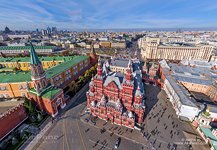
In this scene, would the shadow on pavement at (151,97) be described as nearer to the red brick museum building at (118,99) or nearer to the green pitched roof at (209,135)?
the red brick museum building at (118,99)

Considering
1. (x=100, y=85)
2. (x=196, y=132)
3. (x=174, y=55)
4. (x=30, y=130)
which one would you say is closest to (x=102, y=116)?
(x=100, y=85)

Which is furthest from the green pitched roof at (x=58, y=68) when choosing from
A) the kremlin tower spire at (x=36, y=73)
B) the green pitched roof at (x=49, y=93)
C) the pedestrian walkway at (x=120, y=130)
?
the pedestrian walkway at (x=120, y=130)

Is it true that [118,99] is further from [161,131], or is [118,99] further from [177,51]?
[177,51]

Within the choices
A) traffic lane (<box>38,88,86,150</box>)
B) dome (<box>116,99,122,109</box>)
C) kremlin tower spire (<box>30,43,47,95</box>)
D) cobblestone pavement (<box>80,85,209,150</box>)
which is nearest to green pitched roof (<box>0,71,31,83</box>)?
kremlin tower spire (<box>30,43,47,95</box>)

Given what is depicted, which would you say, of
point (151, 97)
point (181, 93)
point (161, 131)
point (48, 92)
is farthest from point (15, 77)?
point (181, 93)

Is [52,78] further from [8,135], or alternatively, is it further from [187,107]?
[187,107]
